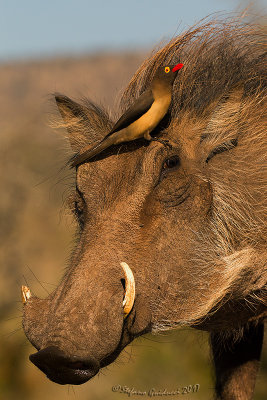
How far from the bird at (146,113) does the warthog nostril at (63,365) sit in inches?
39.1

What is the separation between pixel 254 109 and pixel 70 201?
108cm

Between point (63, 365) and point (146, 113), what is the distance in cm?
117

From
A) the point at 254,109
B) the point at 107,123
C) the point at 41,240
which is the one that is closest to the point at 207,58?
the point at 254,109

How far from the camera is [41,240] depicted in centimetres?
959

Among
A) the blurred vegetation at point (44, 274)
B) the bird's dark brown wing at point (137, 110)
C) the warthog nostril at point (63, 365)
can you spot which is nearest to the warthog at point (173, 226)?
the warthog nostril at point (63, 365)

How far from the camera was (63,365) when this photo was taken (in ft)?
8.45

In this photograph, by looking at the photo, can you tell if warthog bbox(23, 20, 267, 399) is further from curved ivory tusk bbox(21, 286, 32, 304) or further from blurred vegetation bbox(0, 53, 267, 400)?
blurred vegetation bbox(0, 53, 267, 400)

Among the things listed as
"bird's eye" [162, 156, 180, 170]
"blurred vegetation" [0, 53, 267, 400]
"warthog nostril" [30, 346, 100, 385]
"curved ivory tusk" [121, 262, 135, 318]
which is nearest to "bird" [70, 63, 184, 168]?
"bird's eye" [162, 156, 180, 170]

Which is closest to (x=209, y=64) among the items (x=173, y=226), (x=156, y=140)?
(x=156, y=140)

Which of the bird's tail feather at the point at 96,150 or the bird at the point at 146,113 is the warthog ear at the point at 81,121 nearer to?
the bird's tail feather at the point at 96,150

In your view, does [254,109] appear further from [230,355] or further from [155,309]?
[230,355]

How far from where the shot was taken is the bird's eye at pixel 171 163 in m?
3.12

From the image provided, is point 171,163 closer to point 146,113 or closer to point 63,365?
point 146,113

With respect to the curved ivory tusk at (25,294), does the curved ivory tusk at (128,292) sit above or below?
below
